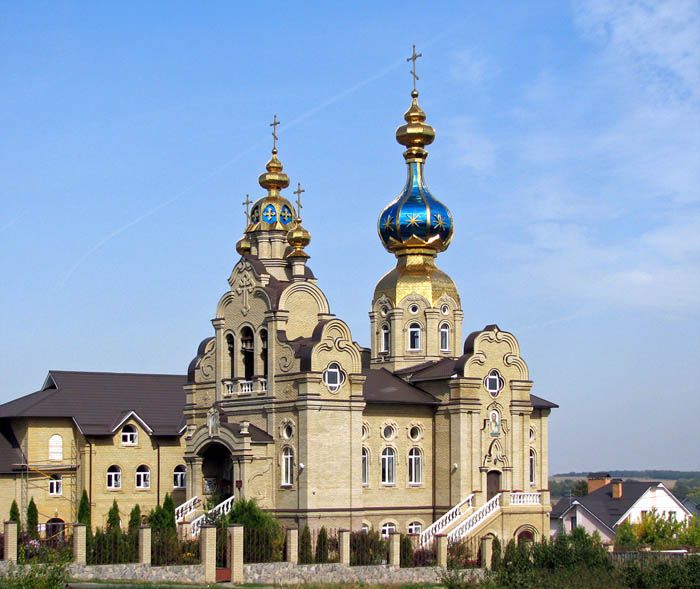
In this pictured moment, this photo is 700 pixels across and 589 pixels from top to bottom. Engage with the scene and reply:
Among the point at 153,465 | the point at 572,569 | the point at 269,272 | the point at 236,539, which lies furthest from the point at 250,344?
the point at 572,569

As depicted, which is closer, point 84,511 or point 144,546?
point 144,546

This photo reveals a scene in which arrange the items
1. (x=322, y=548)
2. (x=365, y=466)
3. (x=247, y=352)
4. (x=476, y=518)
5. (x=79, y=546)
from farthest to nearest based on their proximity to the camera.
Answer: (x=247, y=352) → (x=365, y=466) → (x=476, y=518) → (x=322, y=548) → (x=79, y=546)

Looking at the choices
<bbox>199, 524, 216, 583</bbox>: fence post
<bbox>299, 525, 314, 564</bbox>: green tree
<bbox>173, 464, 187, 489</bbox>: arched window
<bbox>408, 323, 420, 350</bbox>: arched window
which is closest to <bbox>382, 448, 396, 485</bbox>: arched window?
<bbox>408, 323, 420, 350</bbox>: arched window

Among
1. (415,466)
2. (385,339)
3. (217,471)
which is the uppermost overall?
(385,339)

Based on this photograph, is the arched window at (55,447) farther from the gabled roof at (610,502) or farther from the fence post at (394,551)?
the gabled roof at (610,502)

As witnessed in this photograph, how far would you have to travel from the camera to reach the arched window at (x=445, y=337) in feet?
158

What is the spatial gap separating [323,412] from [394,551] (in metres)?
5.69

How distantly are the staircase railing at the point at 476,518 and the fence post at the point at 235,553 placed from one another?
27.7 ft

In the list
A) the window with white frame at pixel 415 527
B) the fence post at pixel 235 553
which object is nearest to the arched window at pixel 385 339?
the window with white frame at pixel 415 527

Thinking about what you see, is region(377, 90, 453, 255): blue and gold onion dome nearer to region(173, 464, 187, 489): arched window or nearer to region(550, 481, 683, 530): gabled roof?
region(173, 464, 187, 489): arched window

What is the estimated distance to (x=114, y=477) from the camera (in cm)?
4728

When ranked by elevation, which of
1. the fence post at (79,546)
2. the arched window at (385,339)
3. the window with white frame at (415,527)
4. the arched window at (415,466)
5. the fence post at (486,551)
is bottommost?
the fence post at (486,551)

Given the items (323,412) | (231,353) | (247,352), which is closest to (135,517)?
(231,353)

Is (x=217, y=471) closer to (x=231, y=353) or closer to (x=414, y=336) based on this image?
(x=231, y=353)
